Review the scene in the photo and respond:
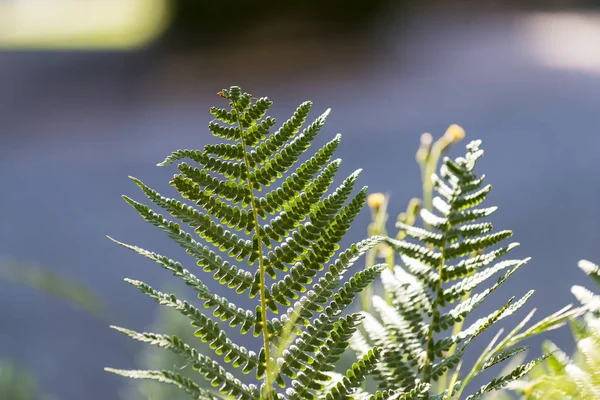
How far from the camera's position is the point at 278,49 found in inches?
105

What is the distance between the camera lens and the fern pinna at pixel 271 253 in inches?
5.4

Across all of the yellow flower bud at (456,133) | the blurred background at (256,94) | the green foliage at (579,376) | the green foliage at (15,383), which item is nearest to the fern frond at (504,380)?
the green foliage at (579,376)

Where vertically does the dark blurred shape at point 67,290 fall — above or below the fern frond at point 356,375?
above

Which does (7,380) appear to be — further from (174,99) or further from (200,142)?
(174,99)

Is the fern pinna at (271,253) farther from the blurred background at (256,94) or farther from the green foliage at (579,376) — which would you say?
the blurred background at (256,94)

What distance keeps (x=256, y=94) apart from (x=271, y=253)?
227cm

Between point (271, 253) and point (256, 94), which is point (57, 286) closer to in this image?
point (271, 253)

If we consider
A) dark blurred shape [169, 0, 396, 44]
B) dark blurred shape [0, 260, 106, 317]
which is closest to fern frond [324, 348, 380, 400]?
dark blurred shape [0, 260, 106, 317]

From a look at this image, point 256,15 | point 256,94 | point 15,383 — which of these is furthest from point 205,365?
point 256,15

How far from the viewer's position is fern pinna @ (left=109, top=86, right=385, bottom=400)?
0.14 meters

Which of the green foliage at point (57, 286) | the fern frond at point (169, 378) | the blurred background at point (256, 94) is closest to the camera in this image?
the fern frond at point (169, 378)

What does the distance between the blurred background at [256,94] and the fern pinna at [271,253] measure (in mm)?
1142

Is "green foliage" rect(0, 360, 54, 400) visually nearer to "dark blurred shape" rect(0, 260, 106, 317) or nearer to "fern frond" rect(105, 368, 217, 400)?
"dark blurred shape" rect(0, 260, 106, 317)

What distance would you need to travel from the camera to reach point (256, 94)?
2.38 meters
